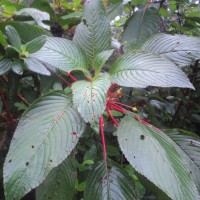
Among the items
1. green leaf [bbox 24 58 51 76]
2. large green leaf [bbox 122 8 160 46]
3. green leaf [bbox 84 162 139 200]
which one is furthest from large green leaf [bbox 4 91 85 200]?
large green leaf [bbox 122 8 160 46]

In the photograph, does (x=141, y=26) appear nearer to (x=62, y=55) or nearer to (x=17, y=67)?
(x=62, y=55)

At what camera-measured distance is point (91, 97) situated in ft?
1.99

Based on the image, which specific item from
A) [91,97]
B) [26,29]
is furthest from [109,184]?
[26,29]

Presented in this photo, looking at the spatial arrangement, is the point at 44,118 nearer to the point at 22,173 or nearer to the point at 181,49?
the point at 22,173

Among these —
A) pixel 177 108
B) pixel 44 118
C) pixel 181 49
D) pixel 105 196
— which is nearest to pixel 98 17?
pixel 181 49

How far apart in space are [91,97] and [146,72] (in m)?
0.16

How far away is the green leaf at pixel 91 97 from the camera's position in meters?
0.57

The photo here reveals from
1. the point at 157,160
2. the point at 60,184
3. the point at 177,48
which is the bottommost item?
the point at 60,184

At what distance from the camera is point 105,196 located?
68 centimetres

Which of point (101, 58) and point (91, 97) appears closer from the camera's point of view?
point (91, 97)

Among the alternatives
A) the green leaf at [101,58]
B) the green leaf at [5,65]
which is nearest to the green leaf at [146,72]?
the green leaf at [101,58]

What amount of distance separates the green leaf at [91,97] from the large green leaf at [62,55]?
0.09m

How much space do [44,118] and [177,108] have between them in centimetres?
92

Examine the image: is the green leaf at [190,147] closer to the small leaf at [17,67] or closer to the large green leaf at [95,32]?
the large green leaf at [95,32]
